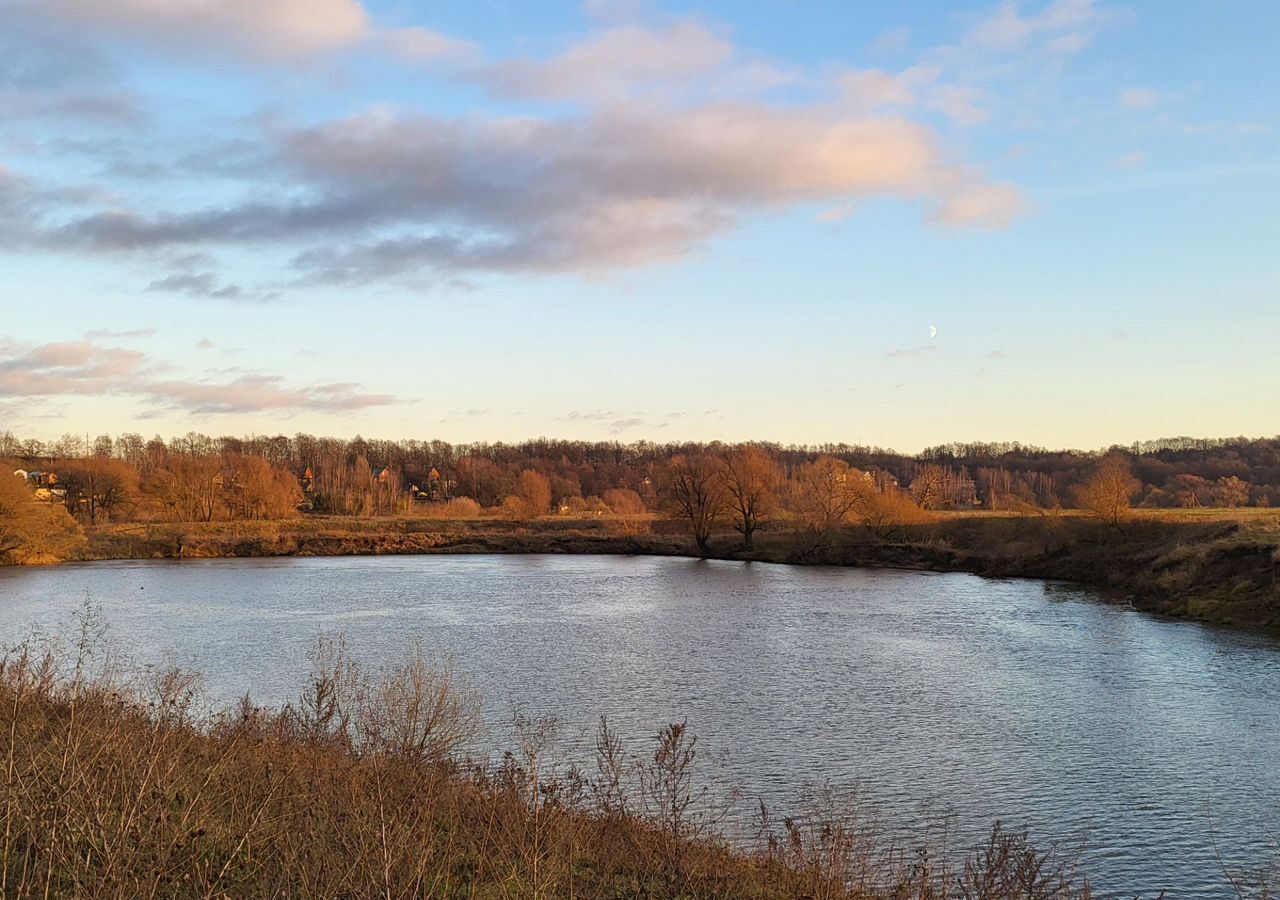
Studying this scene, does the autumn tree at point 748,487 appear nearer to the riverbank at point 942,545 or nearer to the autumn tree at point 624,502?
the riverbank at point 942,545

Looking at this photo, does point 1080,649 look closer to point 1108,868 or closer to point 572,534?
point 1108,868

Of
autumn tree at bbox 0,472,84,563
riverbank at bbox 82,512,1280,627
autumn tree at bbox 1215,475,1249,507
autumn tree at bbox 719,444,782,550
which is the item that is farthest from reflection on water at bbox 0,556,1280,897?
autumn tree at bbox 1215,475,1249,507

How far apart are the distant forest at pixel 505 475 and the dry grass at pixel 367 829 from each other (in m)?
48.1

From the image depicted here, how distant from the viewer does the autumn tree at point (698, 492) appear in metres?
74.6

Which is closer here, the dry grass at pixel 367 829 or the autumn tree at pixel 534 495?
the dry grass at pixel 367 829

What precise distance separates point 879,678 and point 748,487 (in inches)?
1921

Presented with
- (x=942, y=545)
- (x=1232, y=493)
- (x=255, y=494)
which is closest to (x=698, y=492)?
(x=942, y=545)

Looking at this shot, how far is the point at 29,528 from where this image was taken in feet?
212

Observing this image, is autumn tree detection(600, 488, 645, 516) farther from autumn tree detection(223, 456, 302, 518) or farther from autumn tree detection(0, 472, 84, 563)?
autumn tree detection(0, 472, 84, 563)

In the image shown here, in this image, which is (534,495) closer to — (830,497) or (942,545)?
(830,497)

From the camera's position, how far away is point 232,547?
7931 centimetres

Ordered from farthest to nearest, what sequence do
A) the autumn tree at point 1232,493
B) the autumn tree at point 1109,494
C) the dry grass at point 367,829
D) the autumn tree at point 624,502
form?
the autumn tree at point 624,502, the autumn tree at point 1232,493, the autumn tree at point 1109,494, the dry grass at point 367,829

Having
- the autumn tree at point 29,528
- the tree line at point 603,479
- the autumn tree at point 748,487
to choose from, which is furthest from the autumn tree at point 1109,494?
the autumn tree at point 29,528

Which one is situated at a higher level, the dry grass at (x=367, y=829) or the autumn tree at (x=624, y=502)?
the autumn tree at (x=624, y=502)
